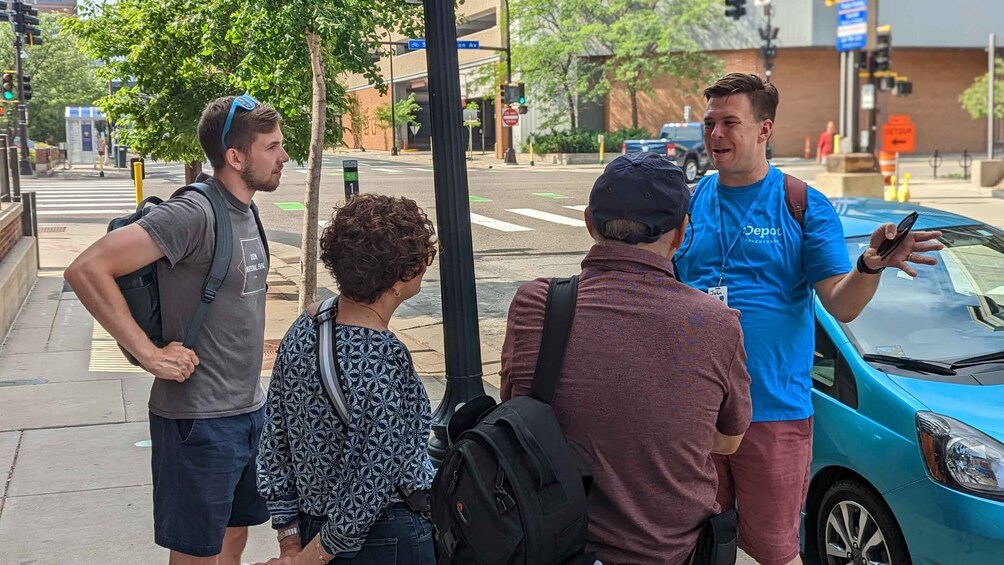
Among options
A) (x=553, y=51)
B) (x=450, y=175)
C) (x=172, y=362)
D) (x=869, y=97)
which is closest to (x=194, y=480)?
(x=172, y=362)

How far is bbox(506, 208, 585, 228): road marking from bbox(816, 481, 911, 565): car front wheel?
15.7m

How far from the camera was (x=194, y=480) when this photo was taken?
124 inches

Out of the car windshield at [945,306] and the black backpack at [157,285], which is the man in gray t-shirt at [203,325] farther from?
the car windshield at [945,306]

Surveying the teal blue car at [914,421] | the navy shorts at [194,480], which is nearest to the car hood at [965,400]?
the teal blue car at [914,421]

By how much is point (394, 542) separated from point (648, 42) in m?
46.7

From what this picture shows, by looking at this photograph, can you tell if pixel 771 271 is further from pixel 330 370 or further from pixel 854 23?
pixel 854 23

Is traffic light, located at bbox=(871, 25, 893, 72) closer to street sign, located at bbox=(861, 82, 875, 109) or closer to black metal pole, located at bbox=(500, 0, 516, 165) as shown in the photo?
street sign, located at bbox=(861, 82, 875, 109)

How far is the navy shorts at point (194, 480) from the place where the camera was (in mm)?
3160

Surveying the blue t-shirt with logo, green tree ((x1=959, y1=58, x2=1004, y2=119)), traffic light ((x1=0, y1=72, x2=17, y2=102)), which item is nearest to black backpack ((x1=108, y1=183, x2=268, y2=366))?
the blue t-shirt with logo

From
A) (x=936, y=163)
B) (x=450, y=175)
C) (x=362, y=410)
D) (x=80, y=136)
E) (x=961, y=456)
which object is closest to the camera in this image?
(x=362, y=410)

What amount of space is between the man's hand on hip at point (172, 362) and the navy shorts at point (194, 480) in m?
0.18

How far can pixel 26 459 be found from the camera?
6.04 meters

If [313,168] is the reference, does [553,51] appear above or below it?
above

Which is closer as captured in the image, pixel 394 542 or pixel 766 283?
pixel 394 542
